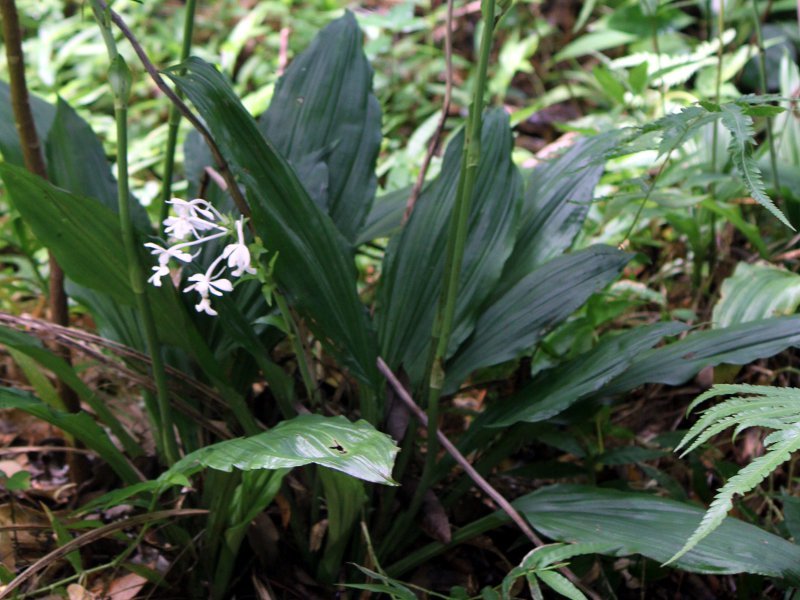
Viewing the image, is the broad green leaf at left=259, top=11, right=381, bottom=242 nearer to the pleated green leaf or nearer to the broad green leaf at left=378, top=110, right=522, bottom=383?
the broad green leaf at left=378, top=110, right=522, bottom=383

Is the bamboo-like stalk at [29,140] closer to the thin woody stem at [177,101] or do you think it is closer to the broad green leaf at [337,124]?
the thin woody stem at [177,101]

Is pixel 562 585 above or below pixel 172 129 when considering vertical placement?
below

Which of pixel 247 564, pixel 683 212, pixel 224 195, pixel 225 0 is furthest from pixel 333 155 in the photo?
pixel 225 0

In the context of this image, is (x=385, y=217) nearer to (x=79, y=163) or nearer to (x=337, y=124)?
(x=337, y=124)

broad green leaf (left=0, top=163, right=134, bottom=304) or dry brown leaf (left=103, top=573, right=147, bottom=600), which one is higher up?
broad green leaf (left=0, top=163, right=134, bottom=304)

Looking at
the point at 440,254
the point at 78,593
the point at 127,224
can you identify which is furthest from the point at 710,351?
the point at 78,593

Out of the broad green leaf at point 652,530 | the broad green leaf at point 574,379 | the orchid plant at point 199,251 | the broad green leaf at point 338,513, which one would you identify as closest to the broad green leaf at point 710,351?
the broad green leaf at point 574,379

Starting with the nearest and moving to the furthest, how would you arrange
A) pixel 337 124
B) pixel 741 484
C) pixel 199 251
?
pixel 741 484 < pixel 199 251 < pixel 337 124

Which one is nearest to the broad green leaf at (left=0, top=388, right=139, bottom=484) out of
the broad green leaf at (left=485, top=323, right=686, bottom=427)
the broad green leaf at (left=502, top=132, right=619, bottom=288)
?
the broad green leaf at (left=485, top=323, right=686, bottom=427)
